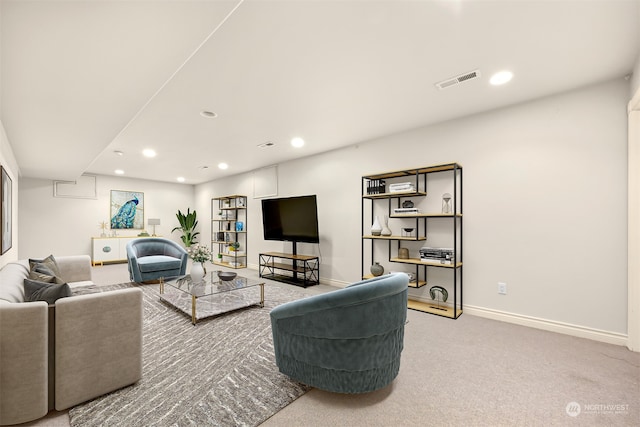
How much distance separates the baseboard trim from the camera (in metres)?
2.48

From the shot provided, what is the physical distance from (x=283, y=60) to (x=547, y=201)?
9.62ft

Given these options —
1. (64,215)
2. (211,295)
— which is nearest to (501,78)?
(211,295)

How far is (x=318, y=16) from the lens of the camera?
66.5 inches

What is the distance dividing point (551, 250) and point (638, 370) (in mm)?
1092

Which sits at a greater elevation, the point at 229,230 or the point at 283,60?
A: the point at 283,60

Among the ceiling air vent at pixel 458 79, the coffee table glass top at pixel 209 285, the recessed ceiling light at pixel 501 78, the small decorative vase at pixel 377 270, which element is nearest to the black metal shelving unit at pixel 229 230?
the coffee table glass top at pixel 209 285

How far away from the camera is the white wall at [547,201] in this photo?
2514mm

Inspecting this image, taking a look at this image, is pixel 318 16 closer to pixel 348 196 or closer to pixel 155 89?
pixel 155 89

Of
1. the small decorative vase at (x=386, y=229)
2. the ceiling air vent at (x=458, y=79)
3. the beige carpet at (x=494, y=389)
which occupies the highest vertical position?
the ceiling air vent at (x=458, y=79)

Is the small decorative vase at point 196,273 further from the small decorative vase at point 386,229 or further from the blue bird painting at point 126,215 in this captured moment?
the blue bird painting at point 126,215

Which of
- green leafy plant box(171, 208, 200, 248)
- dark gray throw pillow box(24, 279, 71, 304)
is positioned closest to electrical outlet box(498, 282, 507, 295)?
dark gray throw pillow box(24, 279, 71, 304)

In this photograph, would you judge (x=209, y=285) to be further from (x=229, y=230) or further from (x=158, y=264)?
(x=229, y=230)

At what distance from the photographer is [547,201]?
2.81 meters

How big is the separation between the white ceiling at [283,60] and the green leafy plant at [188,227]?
4.52 meters
